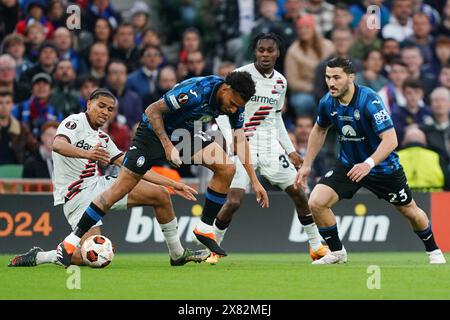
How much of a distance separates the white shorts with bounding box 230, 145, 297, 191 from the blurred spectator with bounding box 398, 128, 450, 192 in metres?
3.67

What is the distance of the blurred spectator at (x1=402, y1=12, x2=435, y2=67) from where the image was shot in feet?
65.6

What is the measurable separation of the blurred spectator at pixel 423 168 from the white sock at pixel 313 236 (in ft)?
12.6

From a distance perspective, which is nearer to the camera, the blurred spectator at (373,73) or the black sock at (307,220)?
the black sock at (307,220)

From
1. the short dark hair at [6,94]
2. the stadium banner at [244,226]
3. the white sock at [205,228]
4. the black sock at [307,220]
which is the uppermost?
the short dark hair at [6,94]

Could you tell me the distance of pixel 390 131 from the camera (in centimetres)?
1200

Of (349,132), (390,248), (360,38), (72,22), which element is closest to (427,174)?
(390,248)

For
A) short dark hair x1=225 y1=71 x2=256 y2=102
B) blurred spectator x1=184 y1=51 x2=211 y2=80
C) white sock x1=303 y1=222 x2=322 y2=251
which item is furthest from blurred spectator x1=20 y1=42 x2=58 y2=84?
short dark hair x1=225 y1=71 x2=256 y2=102

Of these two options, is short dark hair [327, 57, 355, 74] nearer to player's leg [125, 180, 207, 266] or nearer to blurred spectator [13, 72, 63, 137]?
player's leg [125, 180, 207, 266]

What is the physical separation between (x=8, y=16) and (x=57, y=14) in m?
0.79

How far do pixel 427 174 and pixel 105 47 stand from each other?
5.46 metres

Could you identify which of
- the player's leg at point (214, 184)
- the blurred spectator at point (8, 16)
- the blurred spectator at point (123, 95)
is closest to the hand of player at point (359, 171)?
the player's leg at point (214, 184)

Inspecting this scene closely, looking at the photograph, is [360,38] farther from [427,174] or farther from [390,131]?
[390,131]

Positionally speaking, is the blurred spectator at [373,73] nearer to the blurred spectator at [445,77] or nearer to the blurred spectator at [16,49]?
the blurred spectator at [445,77]

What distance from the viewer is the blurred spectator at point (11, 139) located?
1672cm
